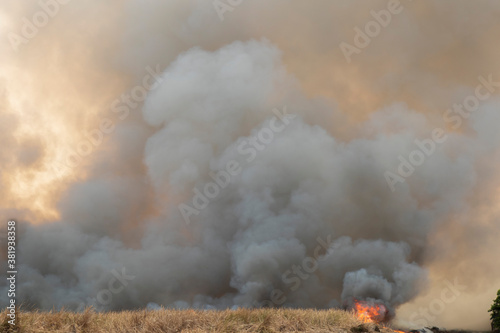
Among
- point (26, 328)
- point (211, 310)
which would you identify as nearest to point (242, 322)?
point (211, 310)

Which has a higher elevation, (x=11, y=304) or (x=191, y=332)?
(x=11, y=304)

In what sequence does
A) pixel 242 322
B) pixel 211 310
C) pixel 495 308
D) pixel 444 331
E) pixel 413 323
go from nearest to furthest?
pixel 242 322 → pixel 211 310 → pixel 495 308 → pixel 444 331 → pixel 413 323

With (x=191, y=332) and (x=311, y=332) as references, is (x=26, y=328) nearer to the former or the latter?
(x=191, y=332)

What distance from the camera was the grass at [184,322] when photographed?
67.6 feet

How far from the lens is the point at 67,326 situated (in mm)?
20469

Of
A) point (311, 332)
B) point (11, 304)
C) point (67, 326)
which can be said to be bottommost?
point (311, 332)

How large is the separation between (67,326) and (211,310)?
909 centimetres

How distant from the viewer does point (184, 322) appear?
22500 mm

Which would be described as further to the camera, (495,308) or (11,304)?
(495,308)

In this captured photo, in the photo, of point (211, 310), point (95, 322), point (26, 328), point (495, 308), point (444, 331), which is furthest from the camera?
point (444, 331)

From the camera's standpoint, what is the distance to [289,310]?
1093 inches

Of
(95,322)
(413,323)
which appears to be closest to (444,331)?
(413,323)

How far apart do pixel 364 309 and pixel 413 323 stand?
58.3ft

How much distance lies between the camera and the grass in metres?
20.6
